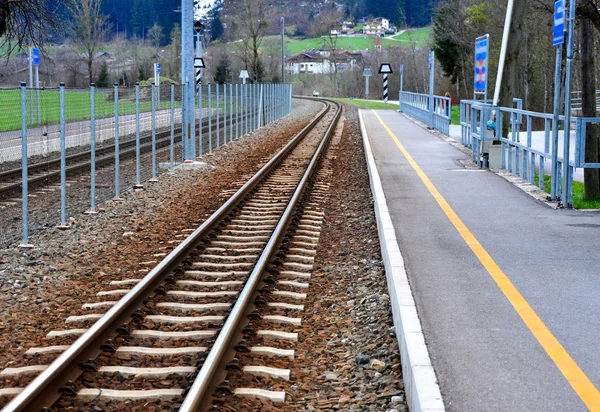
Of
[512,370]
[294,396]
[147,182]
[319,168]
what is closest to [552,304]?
[512,370]

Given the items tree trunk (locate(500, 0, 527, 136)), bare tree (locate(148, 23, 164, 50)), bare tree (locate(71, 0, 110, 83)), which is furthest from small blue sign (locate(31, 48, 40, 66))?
bare tree (locate(148, 23, 164, 50))

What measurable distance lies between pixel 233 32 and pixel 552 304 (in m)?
68.9

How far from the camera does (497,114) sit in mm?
19906

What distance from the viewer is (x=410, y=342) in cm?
630

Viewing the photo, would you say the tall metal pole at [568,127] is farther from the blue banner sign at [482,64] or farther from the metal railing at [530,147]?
A: the blue banner sign at [482,64]

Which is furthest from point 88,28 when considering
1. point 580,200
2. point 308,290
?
point 308,290

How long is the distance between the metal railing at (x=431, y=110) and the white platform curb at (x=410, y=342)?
22.9m

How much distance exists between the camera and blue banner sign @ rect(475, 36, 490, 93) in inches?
901

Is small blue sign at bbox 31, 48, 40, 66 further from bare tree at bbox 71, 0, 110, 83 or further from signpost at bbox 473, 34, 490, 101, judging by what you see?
signpost at bbox 473, 34, 490, 101

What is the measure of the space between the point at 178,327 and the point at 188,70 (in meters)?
15.0

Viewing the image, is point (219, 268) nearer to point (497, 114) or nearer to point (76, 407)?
point (76, 407)

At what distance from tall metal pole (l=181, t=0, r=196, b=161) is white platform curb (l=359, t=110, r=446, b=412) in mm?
12566

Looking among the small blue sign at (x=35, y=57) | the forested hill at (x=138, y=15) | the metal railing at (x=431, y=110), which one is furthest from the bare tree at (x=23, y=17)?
the forested hill at (x=138, y=15)

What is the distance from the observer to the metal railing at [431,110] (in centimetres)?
3244
